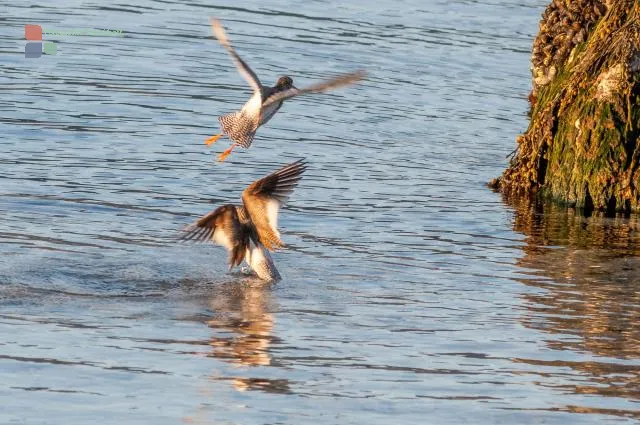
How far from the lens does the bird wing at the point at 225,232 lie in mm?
10789

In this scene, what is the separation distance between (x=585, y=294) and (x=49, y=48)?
10110 millimetres

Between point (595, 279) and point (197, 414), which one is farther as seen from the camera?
point (595, 279)

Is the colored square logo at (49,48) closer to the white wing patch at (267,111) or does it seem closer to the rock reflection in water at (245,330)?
the white wing patch at (267,111)

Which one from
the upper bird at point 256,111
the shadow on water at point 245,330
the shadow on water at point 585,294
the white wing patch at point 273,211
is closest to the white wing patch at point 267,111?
the upper bird at point 256,111

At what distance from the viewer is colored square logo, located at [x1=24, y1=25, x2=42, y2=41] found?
753 inches

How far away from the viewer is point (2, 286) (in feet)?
32.9

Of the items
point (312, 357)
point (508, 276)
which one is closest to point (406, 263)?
point (508, 276)

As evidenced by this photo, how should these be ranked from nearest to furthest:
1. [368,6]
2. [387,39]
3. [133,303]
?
1. [133,303]
2. [387,39]
3. [368,6]

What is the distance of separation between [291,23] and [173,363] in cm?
1354

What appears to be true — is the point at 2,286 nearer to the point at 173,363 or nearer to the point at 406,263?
the point at 173,363

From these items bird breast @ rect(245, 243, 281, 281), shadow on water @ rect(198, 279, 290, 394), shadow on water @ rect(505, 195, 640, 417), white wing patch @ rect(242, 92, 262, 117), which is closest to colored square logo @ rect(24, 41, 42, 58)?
shadow on water @ rect(505, 195, 640, 417)

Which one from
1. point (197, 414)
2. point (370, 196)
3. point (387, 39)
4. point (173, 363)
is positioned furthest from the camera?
point (387, 39)
